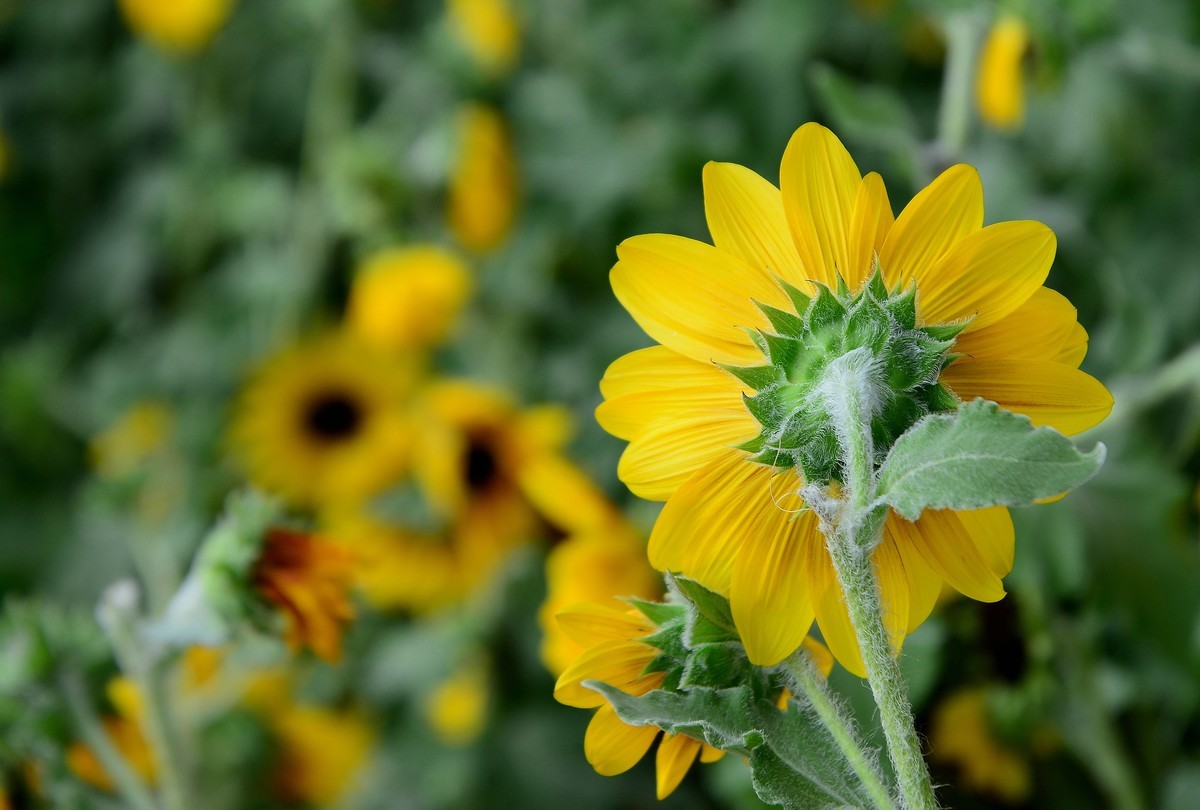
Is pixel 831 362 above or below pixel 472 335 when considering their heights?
above

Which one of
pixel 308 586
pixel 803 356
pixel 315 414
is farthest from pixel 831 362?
pixel 315 414

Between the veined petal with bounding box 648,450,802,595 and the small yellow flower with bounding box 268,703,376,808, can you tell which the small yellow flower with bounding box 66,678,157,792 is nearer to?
the small yellow flower with bounding box 268,703,376,808

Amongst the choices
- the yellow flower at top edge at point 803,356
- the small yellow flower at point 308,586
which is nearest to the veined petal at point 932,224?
the yellow flower at top edge at point 803,356

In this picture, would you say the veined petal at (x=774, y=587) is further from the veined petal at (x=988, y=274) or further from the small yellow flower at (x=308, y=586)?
the small yellow flower at (x=308, y=586)

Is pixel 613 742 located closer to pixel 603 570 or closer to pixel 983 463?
pixel 983 463

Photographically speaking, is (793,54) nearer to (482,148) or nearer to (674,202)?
(674,202)

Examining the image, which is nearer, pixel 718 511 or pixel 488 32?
pixel 718 511

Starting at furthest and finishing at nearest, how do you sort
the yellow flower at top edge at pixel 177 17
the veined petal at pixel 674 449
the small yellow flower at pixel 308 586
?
the yellow flower at top edge at pixel 177 17, the small yellow flower at pixel 308 586, the veined petal at pixel 674 449

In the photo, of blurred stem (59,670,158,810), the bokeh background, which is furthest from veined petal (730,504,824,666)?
blurred stem (59,670,158,810)
